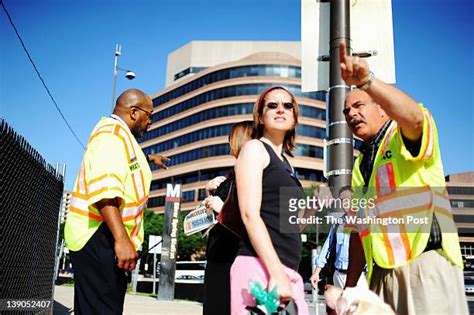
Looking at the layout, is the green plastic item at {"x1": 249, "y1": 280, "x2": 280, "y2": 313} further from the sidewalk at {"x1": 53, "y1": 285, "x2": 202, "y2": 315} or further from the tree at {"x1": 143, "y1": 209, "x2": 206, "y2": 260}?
the tree at {"x1": 143, "y1": 209, "x2": 206, "y2": 260}

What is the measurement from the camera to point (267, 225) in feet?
5.95

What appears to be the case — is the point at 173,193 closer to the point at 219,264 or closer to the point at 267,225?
the point at 219,264

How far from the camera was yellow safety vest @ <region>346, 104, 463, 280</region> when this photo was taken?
5.37ft

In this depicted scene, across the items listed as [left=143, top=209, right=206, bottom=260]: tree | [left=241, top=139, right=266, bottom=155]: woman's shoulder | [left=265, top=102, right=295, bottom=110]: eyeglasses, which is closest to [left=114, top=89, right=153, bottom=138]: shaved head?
[left=265, top=102, right=295, bottom=110]: eyeglasses

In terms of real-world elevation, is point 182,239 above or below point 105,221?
above

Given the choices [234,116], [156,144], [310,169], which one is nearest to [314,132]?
[310,169]

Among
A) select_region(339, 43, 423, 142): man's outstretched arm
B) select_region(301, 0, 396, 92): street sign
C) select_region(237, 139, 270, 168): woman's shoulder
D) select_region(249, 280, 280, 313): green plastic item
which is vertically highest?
select_region(301, 0, 396, 92): street sign

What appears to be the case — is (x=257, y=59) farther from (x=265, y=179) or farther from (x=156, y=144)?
(x=265, y=179)

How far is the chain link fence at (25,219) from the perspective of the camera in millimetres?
3893

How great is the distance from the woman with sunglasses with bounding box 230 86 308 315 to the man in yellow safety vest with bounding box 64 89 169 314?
0.84 meters

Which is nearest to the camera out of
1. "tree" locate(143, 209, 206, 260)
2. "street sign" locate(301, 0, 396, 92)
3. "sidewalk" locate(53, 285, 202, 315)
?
"street sign" locate(301, 0, 396, 92)

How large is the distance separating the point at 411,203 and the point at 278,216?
0.53 meters

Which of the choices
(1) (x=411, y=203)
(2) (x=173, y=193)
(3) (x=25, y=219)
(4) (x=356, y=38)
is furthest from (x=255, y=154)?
(2) (x=173, y=193)

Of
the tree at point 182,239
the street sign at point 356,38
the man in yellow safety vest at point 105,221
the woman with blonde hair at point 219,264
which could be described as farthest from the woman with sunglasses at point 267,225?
the tree at point 182,239
